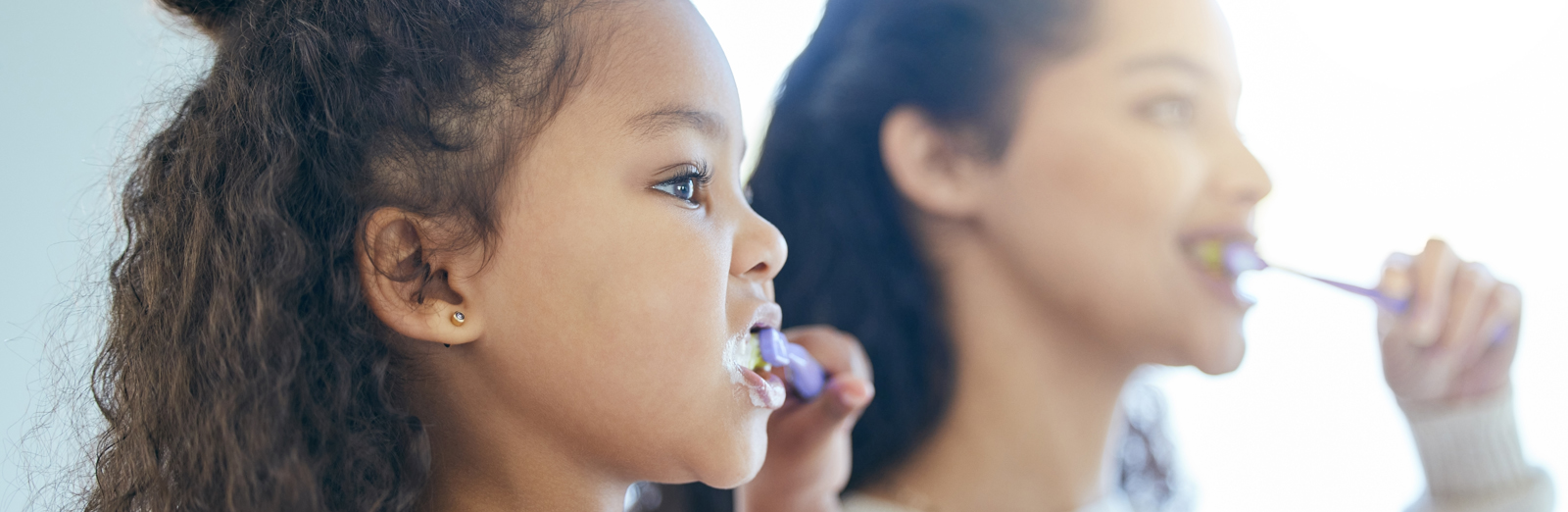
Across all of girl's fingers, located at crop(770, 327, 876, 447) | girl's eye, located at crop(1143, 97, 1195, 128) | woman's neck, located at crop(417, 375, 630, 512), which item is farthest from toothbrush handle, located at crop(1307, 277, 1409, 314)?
woman's neck, located at crop(417, 375, 630, 512)

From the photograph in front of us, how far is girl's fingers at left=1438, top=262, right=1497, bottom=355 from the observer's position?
562 mm

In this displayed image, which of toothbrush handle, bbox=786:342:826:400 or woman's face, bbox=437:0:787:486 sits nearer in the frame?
woman's face, bbox=437:0:787:486

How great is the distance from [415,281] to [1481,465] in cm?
55

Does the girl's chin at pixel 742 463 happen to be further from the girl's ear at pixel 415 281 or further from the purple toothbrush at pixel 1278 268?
the purple toothbrush at pixel 1278 268

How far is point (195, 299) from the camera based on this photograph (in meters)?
0.52

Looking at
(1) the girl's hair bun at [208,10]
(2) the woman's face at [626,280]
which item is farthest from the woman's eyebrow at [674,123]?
(1) the girl's hair bun at [208,10]

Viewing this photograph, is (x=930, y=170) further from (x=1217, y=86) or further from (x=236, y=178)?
(x=236, y=178)

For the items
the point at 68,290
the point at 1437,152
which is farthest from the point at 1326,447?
the point at 68,290

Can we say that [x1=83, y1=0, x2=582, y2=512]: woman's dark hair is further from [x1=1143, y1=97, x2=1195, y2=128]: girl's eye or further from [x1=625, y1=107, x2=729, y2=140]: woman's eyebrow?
[x1=1143, y1=97, x2=1195, y2=128]: girl's eye

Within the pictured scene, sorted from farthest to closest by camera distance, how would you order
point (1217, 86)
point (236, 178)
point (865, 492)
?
point (865, 492) → point (1217, 86) → point (236, 178)

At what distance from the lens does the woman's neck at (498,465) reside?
55 centimetres

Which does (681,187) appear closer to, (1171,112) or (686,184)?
(686,184)

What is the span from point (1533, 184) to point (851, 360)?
0.40 meters

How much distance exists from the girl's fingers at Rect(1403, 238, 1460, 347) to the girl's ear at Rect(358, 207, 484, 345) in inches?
18.9
